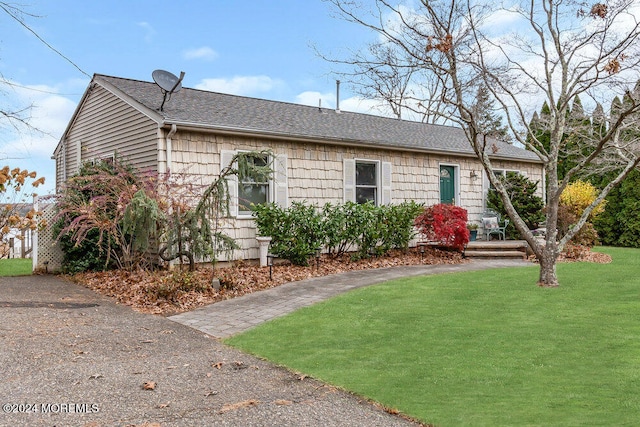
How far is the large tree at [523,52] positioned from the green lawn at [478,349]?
190 centimetres

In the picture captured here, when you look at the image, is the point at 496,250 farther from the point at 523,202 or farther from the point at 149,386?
the point at 149,386

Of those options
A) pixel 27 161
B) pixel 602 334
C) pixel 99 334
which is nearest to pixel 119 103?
pixel 27 161

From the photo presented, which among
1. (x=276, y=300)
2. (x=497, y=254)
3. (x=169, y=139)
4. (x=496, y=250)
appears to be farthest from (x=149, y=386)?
(x=496, y=250)

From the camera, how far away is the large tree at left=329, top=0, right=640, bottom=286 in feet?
28.0

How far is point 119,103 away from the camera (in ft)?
38.6

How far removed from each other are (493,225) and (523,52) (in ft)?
22.8

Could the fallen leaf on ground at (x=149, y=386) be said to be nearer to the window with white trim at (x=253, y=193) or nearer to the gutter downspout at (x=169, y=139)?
the gutter downspout at (x=169, y=139)

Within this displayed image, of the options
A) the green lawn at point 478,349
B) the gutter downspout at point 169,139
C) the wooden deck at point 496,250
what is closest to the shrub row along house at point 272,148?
the gutter downspout at point 169,139

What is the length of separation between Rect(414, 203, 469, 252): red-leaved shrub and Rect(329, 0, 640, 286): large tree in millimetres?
3606

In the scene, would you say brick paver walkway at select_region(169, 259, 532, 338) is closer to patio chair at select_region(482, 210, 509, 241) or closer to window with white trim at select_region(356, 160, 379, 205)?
window with white trim at select_region(356, 160, 379, 205)

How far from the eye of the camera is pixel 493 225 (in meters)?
15.7

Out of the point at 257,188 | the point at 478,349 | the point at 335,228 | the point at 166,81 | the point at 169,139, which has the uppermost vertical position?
the point at 166,81

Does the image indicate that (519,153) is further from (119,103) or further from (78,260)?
(78,260)

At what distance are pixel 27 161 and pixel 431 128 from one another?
43.7ft
